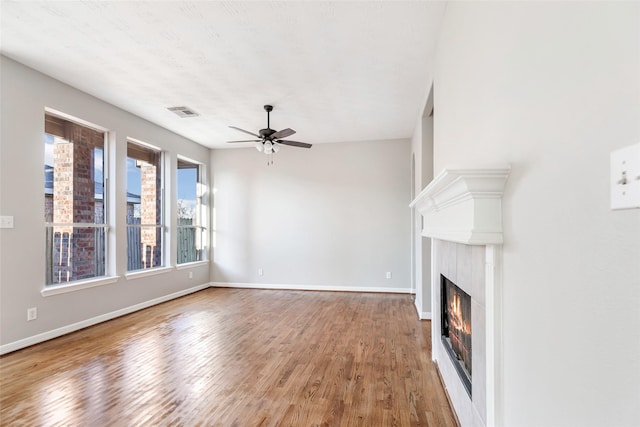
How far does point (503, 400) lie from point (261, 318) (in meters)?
3.54

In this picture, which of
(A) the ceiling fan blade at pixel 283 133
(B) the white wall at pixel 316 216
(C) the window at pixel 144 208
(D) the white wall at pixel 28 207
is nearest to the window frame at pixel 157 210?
(C) the window at pixel 144 208

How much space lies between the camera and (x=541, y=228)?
3.14ft

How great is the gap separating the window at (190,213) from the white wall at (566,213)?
5.81m

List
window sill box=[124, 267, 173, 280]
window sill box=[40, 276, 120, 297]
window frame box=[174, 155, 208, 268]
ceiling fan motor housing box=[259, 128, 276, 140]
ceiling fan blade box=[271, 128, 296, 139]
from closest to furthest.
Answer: window sill box=[40, 276, 120, 297] < ceiling fan blade box=[271, 128, 296, 139] < ceiling fan motor housing box=[259, 128, 276, 140] < window sill box=[124, 267, 173, 280] < window frame box=[174, 155, 208, 268]

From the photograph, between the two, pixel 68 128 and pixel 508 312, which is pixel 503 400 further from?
pixel 68 128

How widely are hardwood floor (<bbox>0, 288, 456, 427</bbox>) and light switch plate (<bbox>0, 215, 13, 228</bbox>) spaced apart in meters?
1.23

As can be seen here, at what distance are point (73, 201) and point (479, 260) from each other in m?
4.44

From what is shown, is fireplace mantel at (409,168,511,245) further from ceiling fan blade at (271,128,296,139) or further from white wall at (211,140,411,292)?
white wall at (211,140,411,292)

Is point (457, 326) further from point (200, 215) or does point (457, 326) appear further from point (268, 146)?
point (200, 215)

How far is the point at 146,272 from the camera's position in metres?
5.00


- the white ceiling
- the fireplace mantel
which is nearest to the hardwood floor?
the fireplace mantel

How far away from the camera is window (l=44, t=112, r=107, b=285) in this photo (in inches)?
146

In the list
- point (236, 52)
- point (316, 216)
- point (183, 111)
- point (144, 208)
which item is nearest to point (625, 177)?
point (236, 52)

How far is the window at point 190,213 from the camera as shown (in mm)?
6151
